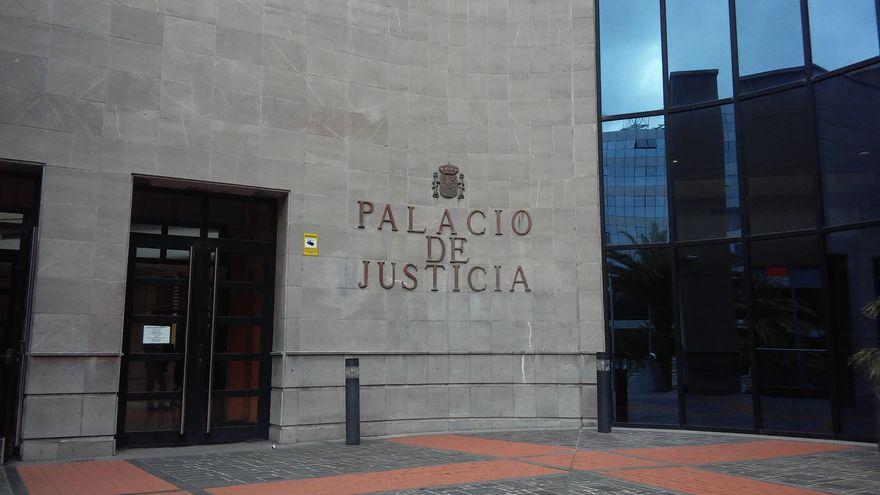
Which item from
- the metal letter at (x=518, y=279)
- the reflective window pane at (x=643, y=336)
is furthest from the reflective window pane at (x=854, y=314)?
the metal letter at (x=518, y=279)

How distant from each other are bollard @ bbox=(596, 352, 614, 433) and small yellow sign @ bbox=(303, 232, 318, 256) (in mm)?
4805

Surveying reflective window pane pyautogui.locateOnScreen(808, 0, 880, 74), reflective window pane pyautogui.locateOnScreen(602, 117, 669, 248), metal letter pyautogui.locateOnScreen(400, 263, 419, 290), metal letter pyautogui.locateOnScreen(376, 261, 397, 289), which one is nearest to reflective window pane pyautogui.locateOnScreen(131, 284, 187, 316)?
metal letter pyautogui.locateOnScreen(376, 261, 397, 289)

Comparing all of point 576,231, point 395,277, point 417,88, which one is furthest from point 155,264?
point 576,231

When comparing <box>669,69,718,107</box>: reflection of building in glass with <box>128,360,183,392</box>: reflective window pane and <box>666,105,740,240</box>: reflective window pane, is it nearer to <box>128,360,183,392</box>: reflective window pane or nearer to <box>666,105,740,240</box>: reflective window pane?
<box>666,105,740,240</box>: reflective window pane

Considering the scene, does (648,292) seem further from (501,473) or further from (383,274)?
(501,473)

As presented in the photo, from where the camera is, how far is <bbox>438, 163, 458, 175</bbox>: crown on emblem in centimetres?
1212

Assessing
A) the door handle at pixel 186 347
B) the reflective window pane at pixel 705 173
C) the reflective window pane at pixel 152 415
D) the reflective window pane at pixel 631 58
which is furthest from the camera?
the reflective window pane at pixel 631 58

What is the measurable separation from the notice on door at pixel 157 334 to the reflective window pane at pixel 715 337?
26.3ft

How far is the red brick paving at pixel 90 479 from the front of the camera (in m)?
7.06

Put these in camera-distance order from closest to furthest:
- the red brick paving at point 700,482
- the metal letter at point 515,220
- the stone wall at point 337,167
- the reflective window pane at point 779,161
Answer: the red brick paving at point 700,482, the stone wall at point 337,167, the reflective window pane at point 779,161, the metal letter at point 515,220

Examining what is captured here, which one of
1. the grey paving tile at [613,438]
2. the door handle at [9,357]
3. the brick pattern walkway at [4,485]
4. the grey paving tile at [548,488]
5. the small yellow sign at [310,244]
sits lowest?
the brick pattern walkway at [4,485]

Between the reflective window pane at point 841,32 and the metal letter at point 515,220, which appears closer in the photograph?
the reflective window pane at point 841,32

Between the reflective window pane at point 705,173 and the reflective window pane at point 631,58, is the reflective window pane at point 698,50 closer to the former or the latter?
the reflective window pane at point 631,58

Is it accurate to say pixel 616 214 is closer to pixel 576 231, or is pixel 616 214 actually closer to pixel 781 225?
pixel 576 231
